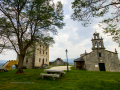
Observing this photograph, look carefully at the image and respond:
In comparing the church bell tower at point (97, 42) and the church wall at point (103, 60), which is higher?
the church bell tower at point (97, 42)

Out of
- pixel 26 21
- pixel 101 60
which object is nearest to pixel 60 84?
pixel 26 21

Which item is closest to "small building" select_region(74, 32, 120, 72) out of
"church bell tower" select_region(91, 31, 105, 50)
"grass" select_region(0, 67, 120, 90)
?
"church bell tower" select_region(91, 31, 105, 50)

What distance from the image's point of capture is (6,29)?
10.3 meters

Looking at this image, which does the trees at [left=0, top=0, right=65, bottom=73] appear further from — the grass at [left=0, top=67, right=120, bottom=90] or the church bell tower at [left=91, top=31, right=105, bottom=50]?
the church bell tower at [left=91, top=31, right=105, bottom=50]

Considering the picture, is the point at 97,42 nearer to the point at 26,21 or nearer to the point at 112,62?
the point at 112,62

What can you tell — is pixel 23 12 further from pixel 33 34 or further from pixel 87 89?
pixel 87 89

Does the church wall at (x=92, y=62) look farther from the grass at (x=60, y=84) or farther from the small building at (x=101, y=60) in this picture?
the grass at (x=60, y=84)

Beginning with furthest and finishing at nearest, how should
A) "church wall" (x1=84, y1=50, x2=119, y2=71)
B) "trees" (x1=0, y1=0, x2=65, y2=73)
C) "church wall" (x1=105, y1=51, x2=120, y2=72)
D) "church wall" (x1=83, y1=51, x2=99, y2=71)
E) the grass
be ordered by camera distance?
"church wall" (x1=83, y1=51, x2=99, y2=71)
"church wall" (x1=84, y1=50, x2=119, y2=71)
"church wall" (x1=105, y1=51, x2=120, y2=72)
"trees" (x1=0, y1=0, x2=65, y2=73)
the grass

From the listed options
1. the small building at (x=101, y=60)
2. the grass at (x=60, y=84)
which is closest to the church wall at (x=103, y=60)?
the small building at (x=101, y=60)

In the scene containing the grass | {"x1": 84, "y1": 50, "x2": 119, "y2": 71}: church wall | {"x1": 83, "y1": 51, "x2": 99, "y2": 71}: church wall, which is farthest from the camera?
{"x1": 83, "y1": 51, "x2": 99, "y2": 71}: church wall

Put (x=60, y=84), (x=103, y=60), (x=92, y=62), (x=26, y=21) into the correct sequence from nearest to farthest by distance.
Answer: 1. (x=60, y=84)
2. (x=26, y=21)
3. (x=103, y=60)
4. (x=92, y=62)

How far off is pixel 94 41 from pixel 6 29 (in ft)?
67.2

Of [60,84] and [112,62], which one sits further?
[112,62]

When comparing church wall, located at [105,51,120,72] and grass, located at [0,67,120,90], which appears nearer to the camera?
grass, located at [0,67,120,90]
